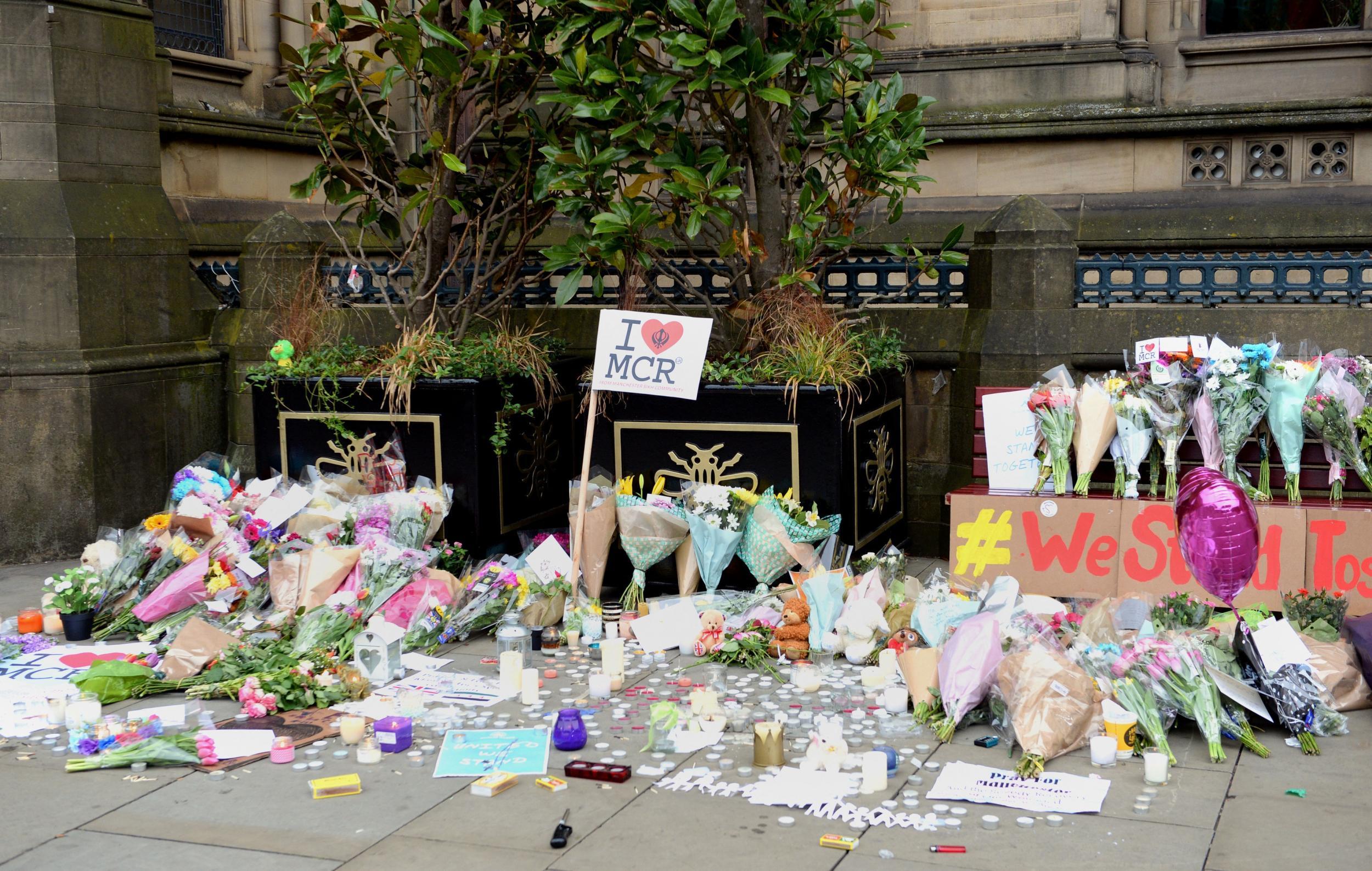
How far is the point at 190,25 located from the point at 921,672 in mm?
10115

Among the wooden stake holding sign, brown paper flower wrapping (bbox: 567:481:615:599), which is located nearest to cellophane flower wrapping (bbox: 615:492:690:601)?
brown paper flower wrapping (bbox: 567:481:615:599)

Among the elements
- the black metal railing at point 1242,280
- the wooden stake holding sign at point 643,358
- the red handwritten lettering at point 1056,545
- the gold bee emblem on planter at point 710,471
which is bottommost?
the red handwritten lettering at point 1056,545

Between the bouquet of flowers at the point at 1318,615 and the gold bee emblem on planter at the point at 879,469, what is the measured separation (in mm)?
2408

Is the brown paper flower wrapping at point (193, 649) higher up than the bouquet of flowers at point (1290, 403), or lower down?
lower down

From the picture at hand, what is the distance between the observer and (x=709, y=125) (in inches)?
328

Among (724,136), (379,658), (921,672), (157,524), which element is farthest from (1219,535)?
(157,524)

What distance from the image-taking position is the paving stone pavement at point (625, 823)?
165 inches

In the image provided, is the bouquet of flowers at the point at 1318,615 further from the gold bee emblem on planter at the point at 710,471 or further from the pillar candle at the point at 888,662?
the gold bee emblem on planter at the point at 710,471

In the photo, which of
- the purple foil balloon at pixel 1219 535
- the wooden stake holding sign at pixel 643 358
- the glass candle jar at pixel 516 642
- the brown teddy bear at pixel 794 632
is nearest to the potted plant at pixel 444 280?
the wooden stake holding sign at pixel 643 358

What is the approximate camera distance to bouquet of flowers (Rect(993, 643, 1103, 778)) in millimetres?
4977

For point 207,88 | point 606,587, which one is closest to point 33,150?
point 207,88

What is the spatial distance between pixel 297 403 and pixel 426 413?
90 cm

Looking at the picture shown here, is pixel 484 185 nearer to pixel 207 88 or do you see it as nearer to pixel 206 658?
pixel 206 658

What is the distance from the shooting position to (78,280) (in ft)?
29.5
